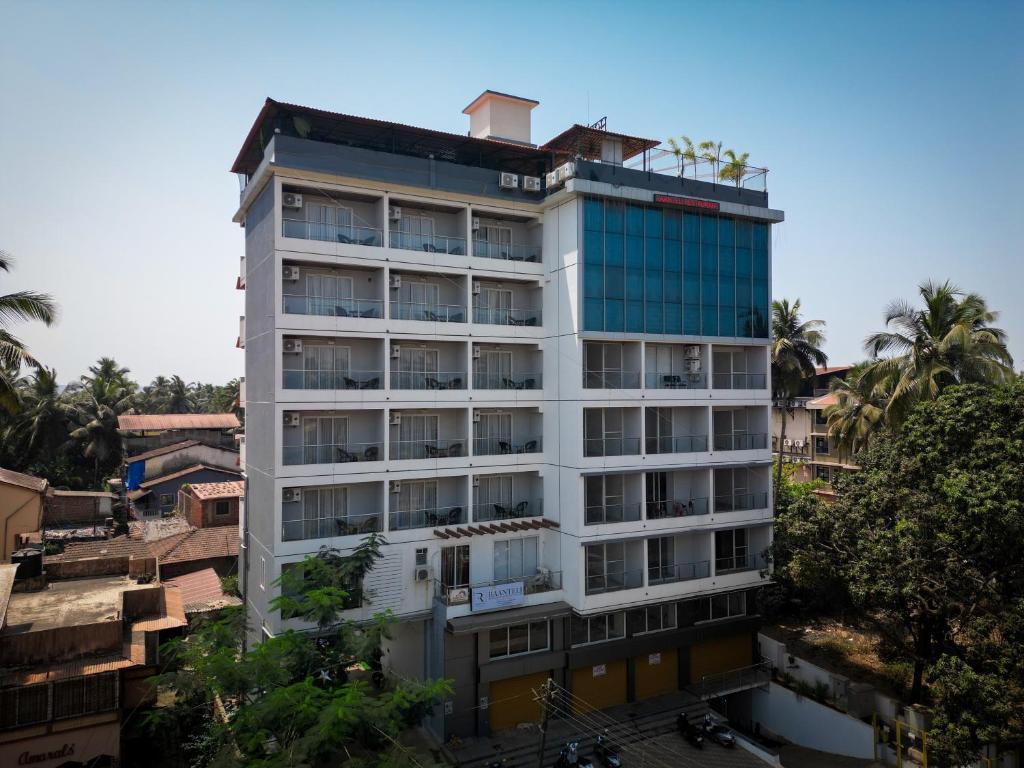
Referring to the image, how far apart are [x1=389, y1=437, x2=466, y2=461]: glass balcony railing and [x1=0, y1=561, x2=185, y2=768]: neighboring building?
1049 centimetres

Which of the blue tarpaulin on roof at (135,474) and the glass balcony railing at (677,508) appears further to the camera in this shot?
the blue tarpaulin on roof at (135,474)

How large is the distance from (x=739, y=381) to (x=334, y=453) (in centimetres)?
1664

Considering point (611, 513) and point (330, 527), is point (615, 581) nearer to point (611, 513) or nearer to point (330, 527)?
point (611, 513)

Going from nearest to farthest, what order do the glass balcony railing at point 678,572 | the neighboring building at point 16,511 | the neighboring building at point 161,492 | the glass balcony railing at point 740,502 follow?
the glass balcony railing at point 678,572
the glass balcony railing at point 740,502
the neighboring building at point 16,511
the neighboring building at point 161,492

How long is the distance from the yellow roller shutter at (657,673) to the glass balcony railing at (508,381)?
36.6 ft

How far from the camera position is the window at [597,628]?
936 inches

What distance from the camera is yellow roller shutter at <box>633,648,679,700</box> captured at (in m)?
25.0

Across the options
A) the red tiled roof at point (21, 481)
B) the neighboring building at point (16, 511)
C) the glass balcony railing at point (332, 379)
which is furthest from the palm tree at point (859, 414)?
the red tiled roof at point (21, 481)

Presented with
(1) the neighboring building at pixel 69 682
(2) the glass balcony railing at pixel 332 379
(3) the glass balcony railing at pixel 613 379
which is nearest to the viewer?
(1) the neighboring building at pixel 69 682

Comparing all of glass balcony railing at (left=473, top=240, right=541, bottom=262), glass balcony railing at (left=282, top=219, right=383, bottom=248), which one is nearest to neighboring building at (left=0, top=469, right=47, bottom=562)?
glass balcony railing at (left=282, top=219, right=383, bottom=248)

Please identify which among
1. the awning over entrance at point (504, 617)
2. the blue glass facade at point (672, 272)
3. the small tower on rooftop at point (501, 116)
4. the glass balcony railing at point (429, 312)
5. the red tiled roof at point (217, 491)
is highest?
the small tower on rooftop at point (501, 116)

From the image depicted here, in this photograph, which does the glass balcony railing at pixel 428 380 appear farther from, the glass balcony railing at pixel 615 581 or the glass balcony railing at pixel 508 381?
the glass balcony railing at pixel 615 581

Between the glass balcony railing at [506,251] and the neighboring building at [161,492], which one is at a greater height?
the glass balcony railing at [506,251]

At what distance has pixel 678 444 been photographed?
25.7 metres
